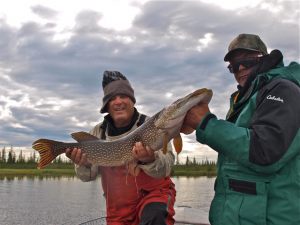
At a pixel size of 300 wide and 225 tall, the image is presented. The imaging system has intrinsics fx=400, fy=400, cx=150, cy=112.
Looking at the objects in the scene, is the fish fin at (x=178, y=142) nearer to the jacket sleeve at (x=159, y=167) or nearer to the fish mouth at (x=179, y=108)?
the fish mouth at (x=179, y=108)

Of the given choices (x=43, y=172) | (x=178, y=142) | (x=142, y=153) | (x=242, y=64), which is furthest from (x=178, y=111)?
(x=43, y=172)

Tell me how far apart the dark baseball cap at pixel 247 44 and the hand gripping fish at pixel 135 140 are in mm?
532

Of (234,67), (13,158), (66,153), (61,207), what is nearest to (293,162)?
(234,67)

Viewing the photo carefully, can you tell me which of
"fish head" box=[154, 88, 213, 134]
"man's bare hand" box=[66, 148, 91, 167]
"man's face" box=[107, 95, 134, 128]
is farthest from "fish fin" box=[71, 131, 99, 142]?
"fish head" box=[154, 88, 213, 134]

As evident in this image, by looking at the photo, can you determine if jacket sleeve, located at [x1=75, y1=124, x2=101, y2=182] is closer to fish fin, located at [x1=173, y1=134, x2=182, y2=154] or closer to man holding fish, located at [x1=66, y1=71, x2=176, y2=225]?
man holding fish, located at [x1=66, y1=71, x2=176, y2=225]

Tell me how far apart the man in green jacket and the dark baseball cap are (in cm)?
41

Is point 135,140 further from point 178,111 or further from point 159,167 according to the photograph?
point 178,111

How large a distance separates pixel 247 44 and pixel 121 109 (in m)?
1.89

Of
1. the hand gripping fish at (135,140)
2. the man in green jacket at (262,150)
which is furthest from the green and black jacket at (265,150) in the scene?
the hand gripping fish at (135,140)

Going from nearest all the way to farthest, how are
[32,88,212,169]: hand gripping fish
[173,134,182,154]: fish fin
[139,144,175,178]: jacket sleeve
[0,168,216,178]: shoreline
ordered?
[32,88,212,169]: hand gripping fish < [173,134,182,154]: fish fin < [139,144,175,178]: jacket sleeve < [0,168,216,178]: shoreline

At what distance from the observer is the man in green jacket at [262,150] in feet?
7.70

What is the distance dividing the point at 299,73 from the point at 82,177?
2.96 meters

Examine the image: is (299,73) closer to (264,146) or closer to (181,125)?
(264,146)

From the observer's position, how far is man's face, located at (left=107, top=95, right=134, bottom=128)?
460 centimetres
